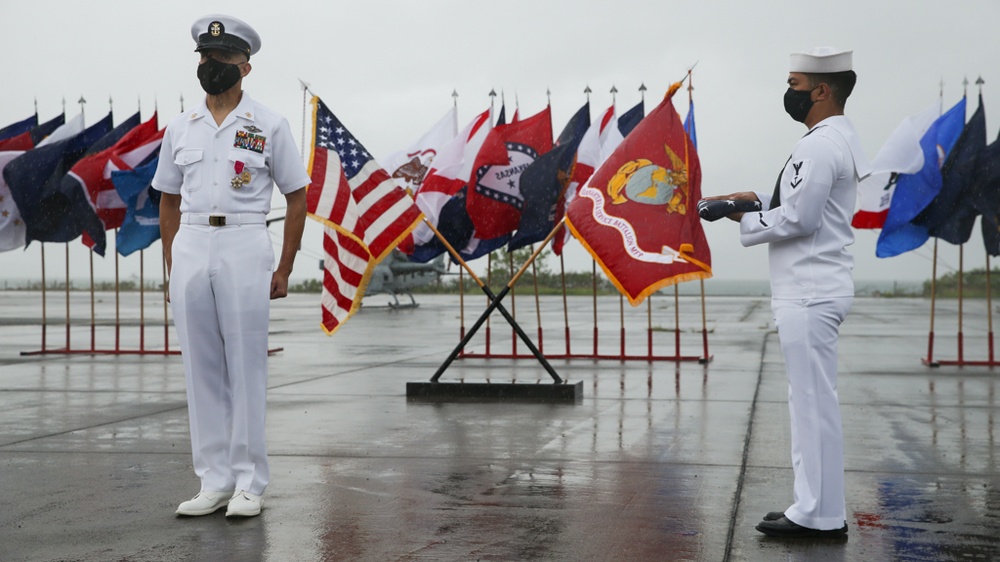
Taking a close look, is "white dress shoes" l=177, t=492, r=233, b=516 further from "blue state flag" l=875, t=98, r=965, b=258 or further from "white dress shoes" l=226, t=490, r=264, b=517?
"blue state flag" l=875, t=98, r=965, b=258

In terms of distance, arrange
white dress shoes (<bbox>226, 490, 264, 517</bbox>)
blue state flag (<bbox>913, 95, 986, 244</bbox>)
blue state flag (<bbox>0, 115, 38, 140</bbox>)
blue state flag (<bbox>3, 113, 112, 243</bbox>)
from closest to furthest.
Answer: white dress shoes (<bbox>226, 490, 264, 517</bbox>) → blue state flag (<bbox>913, 95, 986, 244</bbox>) → blue state flag (<bbox>3, 113, 112, 243</bbox>) → blue state flag (<bbox>0, 115, 38, 140</bbox>)

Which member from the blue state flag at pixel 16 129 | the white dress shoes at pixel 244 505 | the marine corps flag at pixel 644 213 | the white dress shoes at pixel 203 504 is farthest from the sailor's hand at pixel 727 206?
the blue state flag at pixel 16 129

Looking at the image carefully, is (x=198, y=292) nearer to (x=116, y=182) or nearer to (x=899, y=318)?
(x=116, y=182)

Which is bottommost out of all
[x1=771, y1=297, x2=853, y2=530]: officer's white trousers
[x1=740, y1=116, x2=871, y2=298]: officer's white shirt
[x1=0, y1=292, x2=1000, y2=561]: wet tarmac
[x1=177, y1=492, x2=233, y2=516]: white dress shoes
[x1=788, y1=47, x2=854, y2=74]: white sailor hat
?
[x1=0, y1=292, x2=1000, y2=561]: wet tarmac

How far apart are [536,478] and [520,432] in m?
1.88

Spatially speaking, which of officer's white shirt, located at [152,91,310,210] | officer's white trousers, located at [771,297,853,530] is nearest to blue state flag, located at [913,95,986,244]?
officer's white trousers, located at [771,297,853,530]

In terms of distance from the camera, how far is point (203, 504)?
5.20 meters

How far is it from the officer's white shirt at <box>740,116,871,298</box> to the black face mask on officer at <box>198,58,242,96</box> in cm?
254

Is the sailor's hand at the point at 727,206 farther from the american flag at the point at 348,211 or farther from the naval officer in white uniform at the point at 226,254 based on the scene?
the american flag at the point at 348,211

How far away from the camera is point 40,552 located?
447 centimetres

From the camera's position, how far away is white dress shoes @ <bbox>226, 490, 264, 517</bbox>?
5113mm

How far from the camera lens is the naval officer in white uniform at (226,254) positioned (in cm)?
522

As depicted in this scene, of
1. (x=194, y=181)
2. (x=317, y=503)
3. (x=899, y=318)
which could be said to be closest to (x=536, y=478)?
(x=317, y=503)

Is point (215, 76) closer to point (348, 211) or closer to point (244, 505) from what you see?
point (244, 505)
